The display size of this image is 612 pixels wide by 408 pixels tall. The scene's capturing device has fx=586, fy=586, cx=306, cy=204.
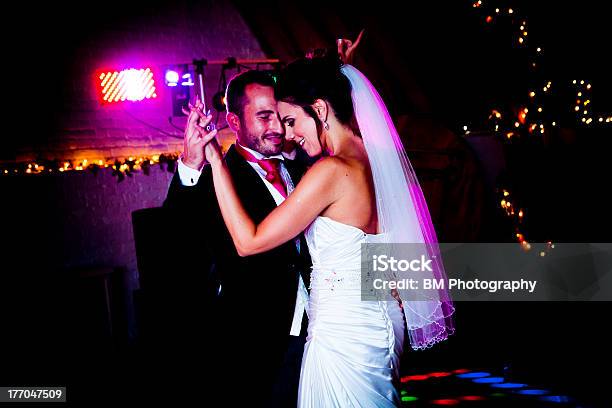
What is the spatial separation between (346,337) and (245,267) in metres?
0.66

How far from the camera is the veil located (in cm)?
220

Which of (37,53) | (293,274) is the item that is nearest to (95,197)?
(37,53)

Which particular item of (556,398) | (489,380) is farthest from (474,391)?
(556,398)

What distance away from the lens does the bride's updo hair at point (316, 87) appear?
2.14 m

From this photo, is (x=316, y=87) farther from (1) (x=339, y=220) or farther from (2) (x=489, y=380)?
(2) (x=489, y=380)

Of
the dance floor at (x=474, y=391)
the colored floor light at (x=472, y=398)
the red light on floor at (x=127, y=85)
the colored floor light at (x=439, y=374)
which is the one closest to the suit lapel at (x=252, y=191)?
the dance floor at (x=474, y=391)

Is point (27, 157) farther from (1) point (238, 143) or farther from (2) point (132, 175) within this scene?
(1) point (238, 143)

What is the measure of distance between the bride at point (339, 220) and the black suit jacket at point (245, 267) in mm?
329

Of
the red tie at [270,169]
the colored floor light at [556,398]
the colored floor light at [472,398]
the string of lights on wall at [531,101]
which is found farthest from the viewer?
the string of lights on wall at [531,101]

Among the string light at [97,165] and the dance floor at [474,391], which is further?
the string light at [97,165]

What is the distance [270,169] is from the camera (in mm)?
2680

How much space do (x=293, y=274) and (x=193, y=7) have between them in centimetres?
505

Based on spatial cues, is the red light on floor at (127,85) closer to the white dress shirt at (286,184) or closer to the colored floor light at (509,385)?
the white dress shirt at (286,184)

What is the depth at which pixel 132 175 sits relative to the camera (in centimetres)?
594
